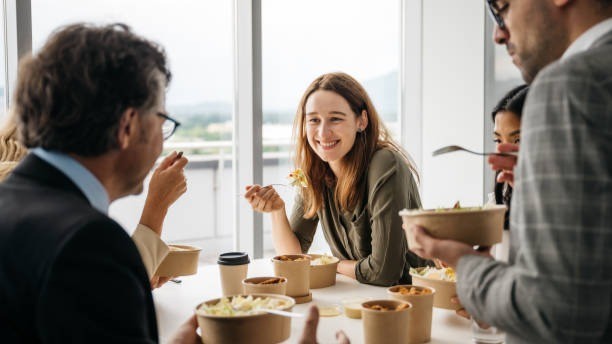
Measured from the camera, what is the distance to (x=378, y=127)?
8.96 ft

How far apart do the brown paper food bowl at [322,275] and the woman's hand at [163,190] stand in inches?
21.3

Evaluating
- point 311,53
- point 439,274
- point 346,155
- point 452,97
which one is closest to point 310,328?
point 439,274

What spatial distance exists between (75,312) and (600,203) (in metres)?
0.79

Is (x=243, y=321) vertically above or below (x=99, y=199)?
below

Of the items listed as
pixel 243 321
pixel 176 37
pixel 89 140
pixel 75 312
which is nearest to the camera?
pixel 75 312

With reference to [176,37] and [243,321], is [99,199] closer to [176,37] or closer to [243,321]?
[243,321]

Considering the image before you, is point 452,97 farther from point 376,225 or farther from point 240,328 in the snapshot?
point 240,328

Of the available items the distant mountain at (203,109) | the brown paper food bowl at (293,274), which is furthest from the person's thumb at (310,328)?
the distant mountain at (203,109)

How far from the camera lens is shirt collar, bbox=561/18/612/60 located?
3.33ft

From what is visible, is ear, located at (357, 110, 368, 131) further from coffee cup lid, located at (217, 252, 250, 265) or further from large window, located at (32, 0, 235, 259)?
large window, located at (32, 0, 235, 259)

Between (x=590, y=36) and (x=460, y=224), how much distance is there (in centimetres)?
47

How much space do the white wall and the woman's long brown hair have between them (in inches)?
79.7

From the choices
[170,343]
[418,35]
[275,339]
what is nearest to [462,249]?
[275,339]

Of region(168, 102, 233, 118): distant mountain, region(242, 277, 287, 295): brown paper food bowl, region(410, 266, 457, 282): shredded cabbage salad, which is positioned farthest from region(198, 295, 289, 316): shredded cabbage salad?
region(168, 102, 233, 118): distant mountain
